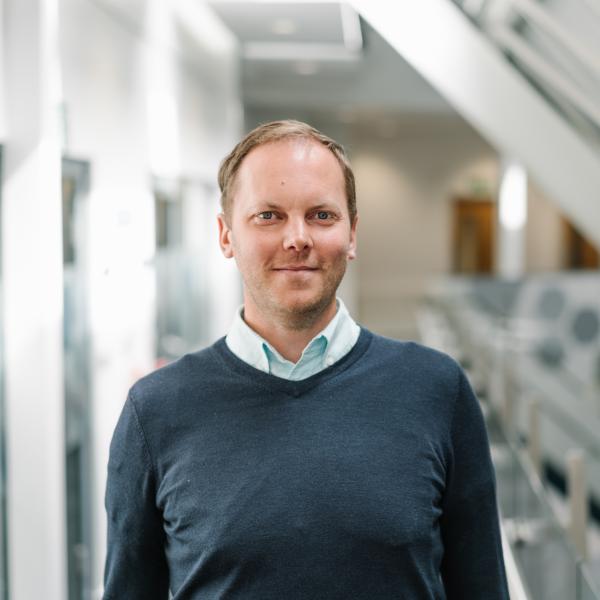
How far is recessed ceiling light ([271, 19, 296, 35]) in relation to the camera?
872cm

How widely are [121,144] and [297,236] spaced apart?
174 inches

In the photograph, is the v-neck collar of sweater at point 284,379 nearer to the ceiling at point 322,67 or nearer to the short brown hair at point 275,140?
the short brown hair at point 275,140

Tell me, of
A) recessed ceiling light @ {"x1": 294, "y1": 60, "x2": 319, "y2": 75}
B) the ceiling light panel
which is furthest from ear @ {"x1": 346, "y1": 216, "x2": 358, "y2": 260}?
recessed ceiling light @ {"x1": 294, "y1": 60, "x2": 319, "y2": 75}

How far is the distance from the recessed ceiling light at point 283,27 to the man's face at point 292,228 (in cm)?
737

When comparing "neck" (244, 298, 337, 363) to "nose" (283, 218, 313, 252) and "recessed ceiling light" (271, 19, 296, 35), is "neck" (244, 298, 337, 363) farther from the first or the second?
"recessed ceiling light" (271, 19, 296, 35)

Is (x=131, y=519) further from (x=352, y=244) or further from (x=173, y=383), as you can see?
(x=352, y=244)

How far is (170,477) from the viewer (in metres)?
1.61

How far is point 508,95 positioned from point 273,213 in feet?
8.49

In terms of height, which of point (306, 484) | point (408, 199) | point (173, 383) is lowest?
point (306, 484)

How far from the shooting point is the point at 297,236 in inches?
62.3

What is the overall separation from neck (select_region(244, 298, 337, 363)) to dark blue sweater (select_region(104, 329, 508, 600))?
0.23 ft

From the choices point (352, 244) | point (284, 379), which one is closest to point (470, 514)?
point (284, 379)

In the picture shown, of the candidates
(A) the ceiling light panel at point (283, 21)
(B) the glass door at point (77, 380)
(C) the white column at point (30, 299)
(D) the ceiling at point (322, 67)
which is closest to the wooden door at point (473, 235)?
(D) the ceiling at point (322, 67)

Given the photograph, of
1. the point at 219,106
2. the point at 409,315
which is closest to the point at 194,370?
the point at 219,106
